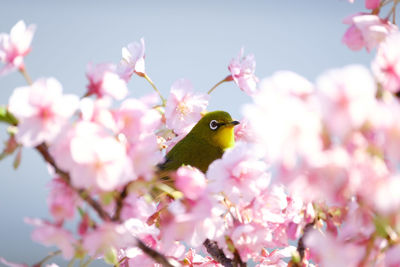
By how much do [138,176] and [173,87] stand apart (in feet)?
1.52

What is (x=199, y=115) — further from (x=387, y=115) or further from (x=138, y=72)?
(x=387, y=115)

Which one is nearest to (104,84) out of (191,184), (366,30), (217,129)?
(191,184)

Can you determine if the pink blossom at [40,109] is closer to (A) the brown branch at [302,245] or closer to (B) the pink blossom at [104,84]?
(B) the pink blossom at [104,84]

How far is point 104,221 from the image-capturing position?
50 centimetres

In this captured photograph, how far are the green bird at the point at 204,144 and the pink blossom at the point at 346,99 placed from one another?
0.84 meters

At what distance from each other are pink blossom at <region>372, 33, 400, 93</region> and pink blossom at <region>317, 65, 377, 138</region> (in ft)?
0.32

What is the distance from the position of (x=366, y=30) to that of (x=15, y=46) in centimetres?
47

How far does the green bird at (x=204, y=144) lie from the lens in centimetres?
128

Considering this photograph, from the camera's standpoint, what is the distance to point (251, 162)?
2.17ft

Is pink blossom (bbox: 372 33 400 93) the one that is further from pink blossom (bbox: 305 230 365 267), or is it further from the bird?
the bird

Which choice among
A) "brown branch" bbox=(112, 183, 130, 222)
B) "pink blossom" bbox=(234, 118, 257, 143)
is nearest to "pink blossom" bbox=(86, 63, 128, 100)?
"brown branch" bbox=(112, 183, 130, 222)


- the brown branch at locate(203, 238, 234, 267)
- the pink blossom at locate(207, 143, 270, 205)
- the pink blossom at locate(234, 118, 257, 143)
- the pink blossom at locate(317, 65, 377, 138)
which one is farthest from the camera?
the pink blossom at locate(234, 118, 257, 143)

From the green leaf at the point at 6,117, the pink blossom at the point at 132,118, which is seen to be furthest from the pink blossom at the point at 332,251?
the green leaf at the point at 6,117

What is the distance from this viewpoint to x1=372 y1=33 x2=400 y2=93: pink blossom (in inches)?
19.4
